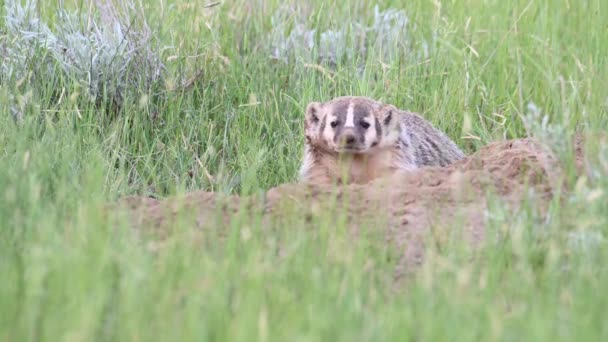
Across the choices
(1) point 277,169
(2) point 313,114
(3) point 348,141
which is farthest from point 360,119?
(1) point 277,169

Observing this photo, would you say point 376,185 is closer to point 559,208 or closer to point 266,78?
point 559,208

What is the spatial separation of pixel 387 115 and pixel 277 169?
750 mm

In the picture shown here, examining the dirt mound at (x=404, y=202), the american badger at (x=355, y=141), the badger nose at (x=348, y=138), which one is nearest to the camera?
the dirt mound at (x=404, y=202)

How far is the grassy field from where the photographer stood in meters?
2.79

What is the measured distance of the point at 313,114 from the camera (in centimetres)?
526

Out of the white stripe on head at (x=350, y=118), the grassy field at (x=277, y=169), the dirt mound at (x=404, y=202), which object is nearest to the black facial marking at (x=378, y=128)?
the white stripe on head at (x=350, y=118)

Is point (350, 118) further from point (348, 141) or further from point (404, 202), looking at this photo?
point (404, 202)

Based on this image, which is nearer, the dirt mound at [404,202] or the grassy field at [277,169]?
the grassy field at [277,169]

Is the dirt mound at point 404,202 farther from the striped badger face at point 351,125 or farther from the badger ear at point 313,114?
the badger ear at point 313,114

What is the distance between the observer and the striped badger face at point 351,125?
4992 millimetres

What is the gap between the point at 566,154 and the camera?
12.9 ft

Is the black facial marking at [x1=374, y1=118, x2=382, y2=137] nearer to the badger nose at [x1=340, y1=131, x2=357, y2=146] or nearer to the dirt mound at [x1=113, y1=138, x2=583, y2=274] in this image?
the badger nose at [x1=340, y1=131, x2=357, y2=146]

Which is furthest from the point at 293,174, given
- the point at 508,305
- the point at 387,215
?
the point at 508,305

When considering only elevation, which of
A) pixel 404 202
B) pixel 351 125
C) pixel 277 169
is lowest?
pixel 277 169
